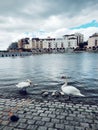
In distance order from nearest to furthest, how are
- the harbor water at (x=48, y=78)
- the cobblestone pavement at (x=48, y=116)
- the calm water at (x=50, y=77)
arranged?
the cobblestone pavement at (x=48, y=116), the harbor water at (x=48, y=78), the calm water at (x=50, y=77)

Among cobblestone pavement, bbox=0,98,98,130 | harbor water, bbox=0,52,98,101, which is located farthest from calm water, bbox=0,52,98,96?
cobblestone pavement, bbox=0,98,98,130

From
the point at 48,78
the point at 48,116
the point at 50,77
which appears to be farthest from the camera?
the point at 50,77

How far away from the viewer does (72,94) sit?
12188 millimetres

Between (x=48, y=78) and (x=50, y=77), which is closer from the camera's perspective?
(x=48, y=78)

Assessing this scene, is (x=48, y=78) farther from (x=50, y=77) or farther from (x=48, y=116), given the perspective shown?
(x=48, y=116)

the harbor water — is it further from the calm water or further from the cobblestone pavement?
the cobblestone pavement

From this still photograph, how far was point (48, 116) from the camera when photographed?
876 centimetres

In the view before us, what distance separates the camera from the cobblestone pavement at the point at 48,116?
770 centimetres

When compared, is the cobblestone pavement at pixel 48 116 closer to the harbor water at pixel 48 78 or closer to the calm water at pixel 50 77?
the harbor water at pixel 48 78

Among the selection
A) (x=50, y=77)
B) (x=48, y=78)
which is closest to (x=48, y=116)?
(x=48, y=78)

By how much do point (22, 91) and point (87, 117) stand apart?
746 centimetres

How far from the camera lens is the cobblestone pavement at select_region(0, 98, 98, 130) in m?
7.70

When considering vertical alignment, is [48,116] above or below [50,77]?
above

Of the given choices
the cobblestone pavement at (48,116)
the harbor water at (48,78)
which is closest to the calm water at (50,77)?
the harbor water at (48,78)
